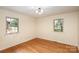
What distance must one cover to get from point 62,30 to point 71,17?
279 mm

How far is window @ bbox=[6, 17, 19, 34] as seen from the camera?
134cm

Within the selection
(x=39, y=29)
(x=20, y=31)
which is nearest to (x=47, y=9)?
(x=39, y=29)

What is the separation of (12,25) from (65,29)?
97cm

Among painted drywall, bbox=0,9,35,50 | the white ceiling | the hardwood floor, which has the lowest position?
the hardwood floor

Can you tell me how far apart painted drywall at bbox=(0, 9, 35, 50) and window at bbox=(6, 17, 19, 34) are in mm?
53

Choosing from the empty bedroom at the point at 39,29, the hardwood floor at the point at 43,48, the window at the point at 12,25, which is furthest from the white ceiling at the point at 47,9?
the hardwood floor at the point at 43,48

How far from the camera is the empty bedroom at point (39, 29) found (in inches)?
52.7

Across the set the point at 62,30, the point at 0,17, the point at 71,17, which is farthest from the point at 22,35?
the point at 71,17

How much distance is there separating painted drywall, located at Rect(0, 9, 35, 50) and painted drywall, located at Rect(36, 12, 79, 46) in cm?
16

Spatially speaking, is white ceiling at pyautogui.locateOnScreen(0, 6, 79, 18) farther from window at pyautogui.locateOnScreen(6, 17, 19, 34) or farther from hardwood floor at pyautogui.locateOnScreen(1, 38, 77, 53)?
hardwood floor at pyautogui.locateOnScreen(1, 38, 77, 53)

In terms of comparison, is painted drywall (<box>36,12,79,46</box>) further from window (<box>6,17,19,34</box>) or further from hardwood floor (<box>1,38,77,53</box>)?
window (<box>6,17,19,34</box>)

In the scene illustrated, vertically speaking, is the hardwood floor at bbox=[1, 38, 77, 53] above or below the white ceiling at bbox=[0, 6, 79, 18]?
below

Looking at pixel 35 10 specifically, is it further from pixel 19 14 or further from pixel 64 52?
pixel 64 52

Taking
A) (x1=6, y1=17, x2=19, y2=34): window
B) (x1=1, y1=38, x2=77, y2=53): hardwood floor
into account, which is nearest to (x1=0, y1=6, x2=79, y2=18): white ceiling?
(x1=6, y1=17, x2=19, y2=34): window
